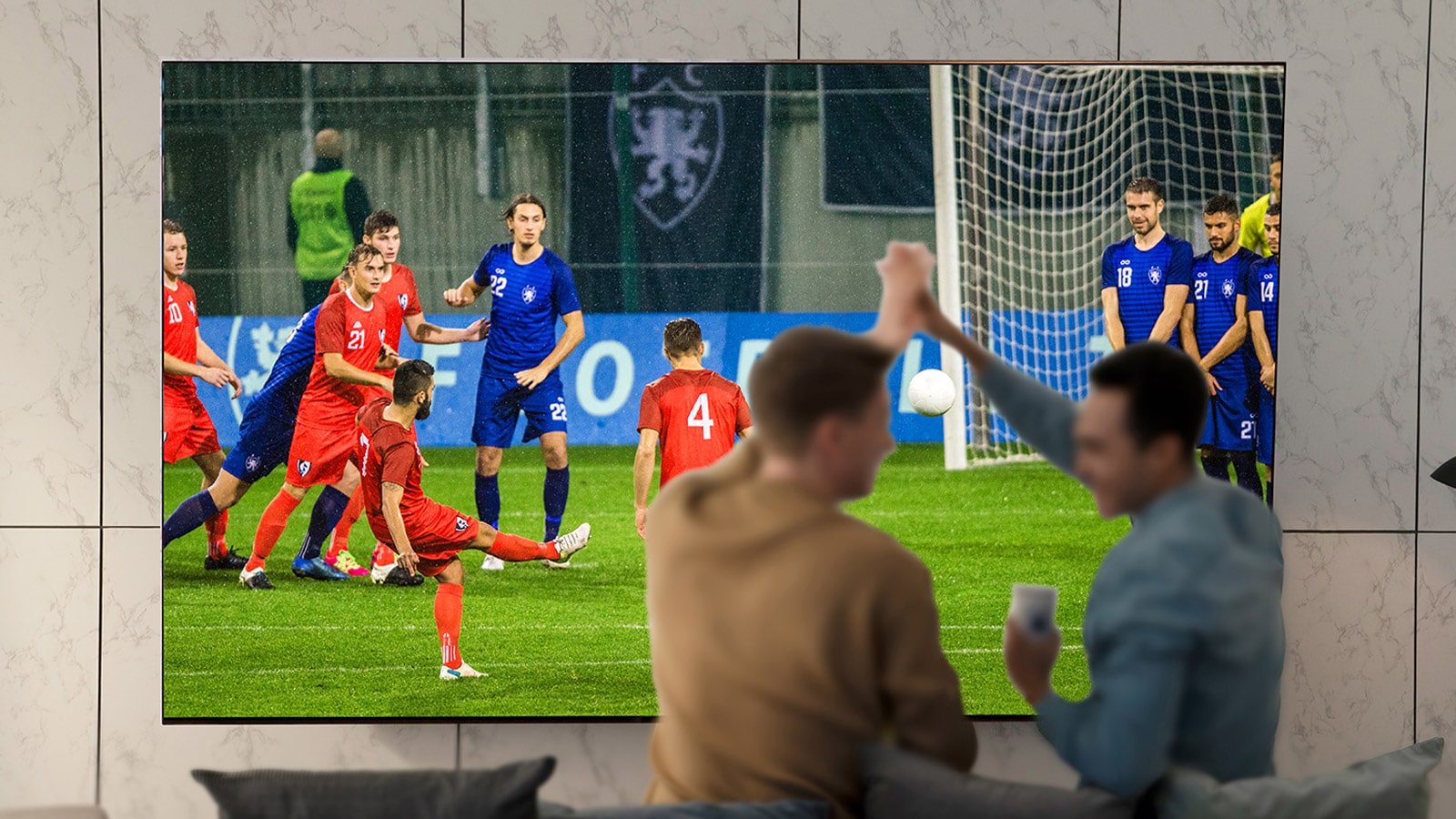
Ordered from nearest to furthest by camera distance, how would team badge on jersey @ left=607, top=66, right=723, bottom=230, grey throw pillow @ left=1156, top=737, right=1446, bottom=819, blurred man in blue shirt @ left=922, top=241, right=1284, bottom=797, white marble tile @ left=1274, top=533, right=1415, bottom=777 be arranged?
blurred man in blue shirt @ left=922, top=241, right=1284, bottom=797 < grey throw pillow @ left=1156, top=737, right=1446, bottom=819 < team badge on jersey @ left=607, top=66, right=723, bottom=230 < white marble tile @ left=1274, top=533, right=1415, bottom=777

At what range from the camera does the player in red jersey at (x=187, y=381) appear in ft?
12.0

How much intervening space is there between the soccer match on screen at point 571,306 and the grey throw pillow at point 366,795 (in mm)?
1850

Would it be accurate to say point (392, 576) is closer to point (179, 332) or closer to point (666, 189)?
point (179, 332)

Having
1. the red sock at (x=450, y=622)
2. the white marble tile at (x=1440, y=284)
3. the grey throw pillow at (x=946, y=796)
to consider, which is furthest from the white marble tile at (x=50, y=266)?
the white marble tile at (x=1440, y=284)

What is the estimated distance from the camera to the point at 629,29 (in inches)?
146

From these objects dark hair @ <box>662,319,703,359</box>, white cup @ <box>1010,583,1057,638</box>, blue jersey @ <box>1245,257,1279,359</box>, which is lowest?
white cup @ <box>1010,583,1057,638</box>

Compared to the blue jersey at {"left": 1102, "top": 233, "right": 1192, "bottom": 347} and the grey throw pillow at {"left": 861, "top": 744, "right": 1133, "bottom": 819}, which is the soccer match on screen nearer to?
the blue jersey at {"left": 1102, "top": 233, "right": 1192, "bottom": 347}

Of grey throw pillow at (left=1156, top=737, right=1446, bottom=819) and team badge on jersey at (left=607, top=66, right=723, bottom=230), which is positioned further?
team badge on jersey at (left=607, top=66, right=723, bottom=230)

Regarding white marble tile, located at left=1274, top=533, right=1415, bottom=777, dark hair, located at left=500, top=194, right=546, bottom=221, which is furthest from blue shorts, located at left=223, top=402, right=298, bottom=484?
white marble tile, located at left=1274, top=533, right=1415, bottom=777

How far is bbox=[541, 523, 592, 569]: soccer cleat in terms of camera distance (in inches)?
146

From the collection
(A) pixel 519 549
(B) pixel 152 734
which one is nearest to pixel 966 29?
(A) pixel 519 549

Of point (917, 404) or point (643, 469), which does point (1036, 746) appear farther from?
point (643, 469)

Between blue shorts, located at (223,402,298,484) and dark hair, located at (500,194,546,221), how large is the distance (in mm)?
861

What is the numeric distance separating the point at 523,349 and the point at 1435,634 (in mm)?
2916
